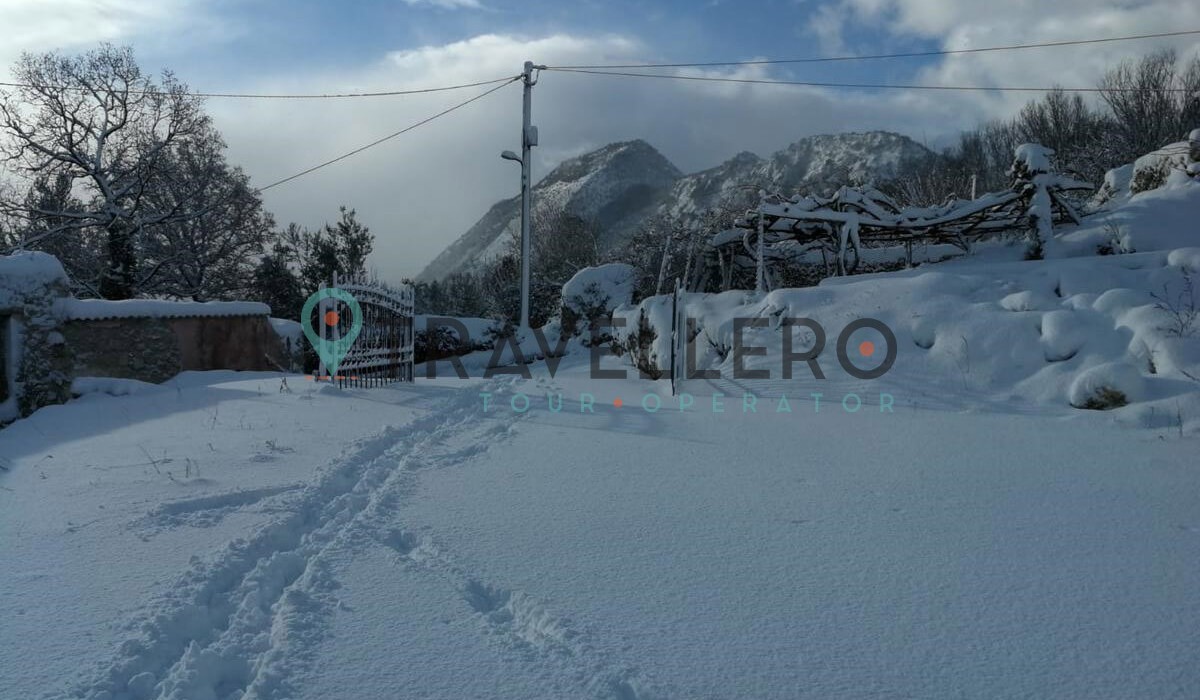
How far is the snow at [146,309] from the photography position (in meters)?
10.2

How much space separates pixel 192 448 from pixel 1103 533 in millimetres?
6103

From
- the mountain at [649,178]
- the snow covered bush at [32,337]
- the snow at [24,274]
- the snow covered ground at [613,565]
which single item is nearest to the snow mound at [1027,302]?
the snow covered ground at [613,565]

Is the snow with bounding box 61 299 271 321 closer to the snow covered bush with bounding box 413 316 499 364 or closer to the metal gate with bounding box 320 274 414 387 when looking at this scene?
the snow covered bush with bounding box 413 316 499 364

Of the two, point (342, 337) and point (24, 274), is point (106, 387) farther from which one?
point (342, 337)

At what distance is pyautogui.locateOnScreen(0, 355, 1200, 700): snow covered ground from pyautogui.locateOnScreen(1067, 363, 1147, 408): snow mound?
1.56 ft

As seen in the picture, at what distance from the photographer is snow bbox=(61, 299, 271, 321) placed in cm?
1021

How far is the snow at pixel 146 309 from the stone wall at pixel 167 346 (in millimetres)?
100

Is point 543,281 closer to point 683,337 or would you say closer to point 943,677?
point 683,337

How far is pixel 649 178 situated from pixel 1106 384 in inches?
2662

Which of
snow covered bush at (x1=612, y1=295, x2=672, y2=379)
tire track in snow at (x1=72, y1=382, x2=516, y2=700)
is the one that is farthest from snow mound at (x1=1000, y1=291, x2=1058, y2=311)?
tire track in snow at (x1=72, y1=382, x2=516, y2=700)

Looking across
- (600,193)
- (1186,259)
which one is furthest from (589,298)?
(600,193)

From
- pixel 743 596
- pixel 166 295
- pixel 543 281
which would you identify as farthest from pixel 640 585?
pixel 166 295

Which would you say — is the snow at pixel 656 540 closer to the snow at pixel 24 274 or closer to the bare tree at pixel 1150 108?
the snow at pixel 24 274

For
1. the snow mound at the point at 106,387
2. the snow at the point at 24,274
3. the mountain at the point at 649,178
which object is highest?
the mountain at the point at 649,178
